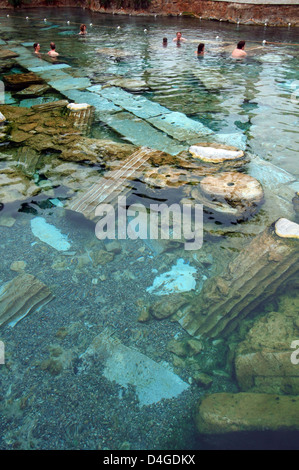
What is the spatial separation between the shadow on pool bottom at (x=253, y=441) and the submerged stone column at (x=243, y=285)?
78 centimetres

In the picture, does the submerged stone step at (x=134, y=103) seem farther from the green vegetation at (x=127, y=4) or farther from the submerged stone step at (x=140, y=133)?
the green vegetation at (x=127, y=4)

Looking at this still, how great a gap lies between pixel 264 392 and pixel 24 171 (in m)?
4.25

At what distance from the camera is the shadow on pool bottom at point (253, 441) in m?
1.79

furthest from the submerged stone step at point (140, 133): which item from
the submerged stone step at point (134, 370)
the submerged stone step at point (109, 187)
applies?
the submerged stone step at point (134, 370)

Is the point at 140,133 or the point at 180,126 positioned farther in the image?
the point at 180,126

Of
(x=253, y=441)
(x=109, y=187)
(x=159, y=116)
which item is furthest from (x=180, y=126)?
(x=253, y=441)

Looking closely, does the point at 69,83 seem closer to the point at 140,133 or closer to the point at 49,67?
the point at 49,67

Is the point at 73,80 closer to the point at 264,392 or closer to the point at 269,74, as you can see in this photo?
the point at 269,74

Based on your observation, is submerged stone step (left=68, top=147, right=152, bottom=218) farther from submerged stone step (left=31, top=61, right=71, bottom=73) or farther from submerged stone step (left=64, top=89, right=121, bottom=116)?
submerged stone step (left=31, top=61, right=71, bottom=73)

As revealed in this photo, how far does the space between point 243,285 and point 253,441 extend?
4.09ft

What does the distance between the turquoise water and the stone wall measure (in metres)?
12.5

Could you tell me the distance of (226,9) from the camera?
1730cm

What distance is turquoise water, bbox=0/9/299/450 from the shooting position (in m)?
2.04

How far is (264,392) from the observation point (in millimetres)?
2111
